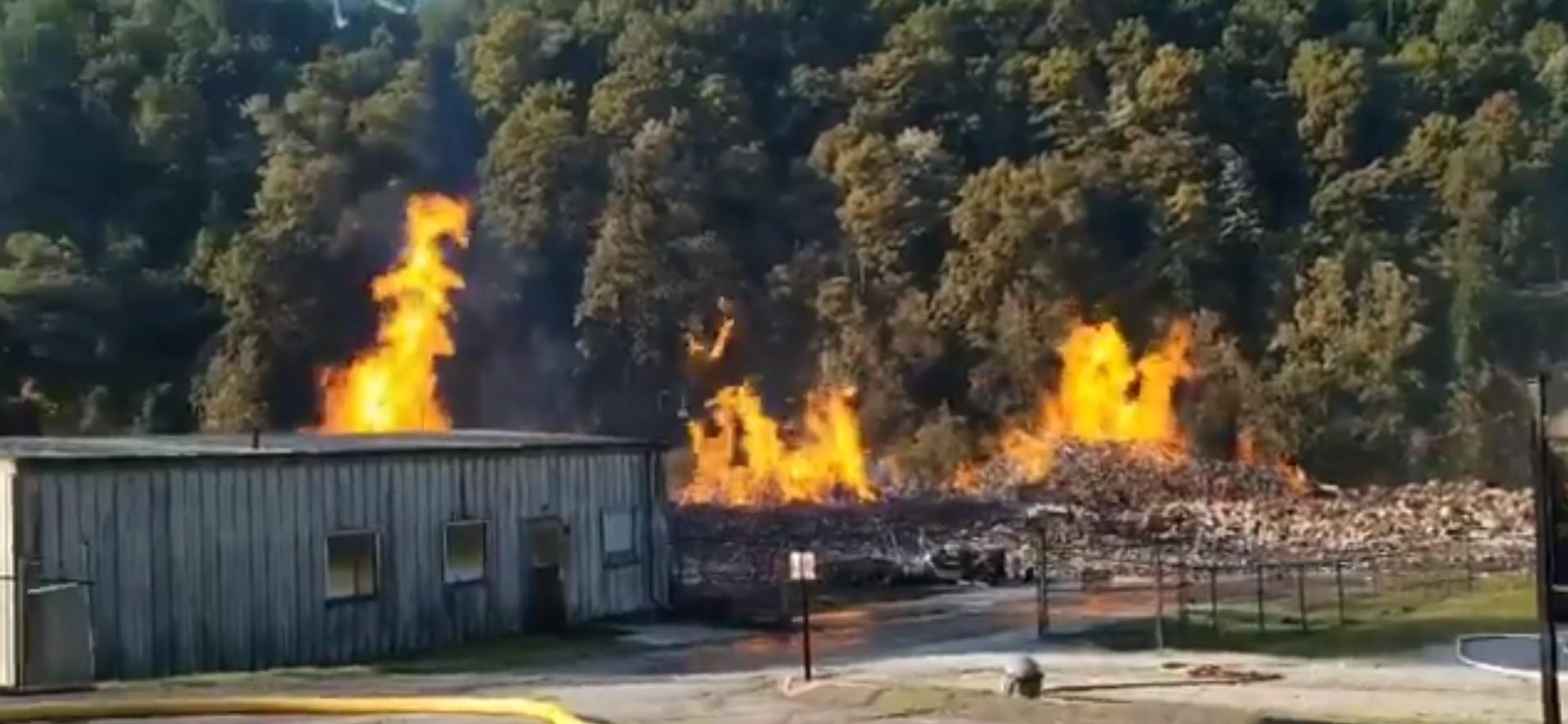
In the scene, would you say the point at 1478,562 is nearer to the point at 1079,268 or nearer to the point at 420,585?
the point at 420,585

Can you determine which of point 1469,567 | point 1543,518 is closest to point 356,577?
point 1543,518

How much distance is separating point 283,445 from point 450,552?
264 cm

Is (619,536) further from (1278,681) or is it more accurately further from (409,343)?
(409,343)

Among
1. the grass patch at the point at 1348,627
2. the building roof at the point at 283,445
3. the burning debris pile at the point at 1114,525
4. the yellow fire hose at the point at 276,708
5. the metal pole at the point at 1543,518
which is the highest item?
the building roof at the point at 283,445

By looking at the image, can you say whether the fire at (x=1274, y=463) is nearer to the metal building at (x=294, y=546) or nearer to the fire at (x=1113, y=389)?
the fire at (x=1113, y=389)

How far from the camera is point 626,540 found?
33.3m

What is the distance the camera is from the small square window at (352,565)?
92.0ft

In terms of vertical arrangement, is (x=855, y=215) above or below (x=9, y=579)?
above

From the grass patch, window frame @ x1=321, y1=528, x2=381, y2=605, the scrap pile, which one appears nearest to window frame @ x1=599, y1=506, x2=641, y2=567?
window frame @ x1=321, y1=528, x2=381, y2=605

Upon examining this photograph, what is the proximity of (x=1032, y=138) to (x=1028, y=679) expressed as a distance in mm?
57935

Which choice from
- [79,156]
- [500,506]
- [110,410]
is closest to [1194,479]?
[500,506]

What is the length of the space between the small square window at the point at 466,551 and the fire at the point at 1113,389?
37.6 meters

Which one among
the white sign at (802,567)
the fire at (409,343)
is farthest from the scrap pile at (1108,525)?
the white sign at (802,567)

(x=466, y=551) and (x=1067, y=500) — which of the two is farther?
(x=1067, y=500)
